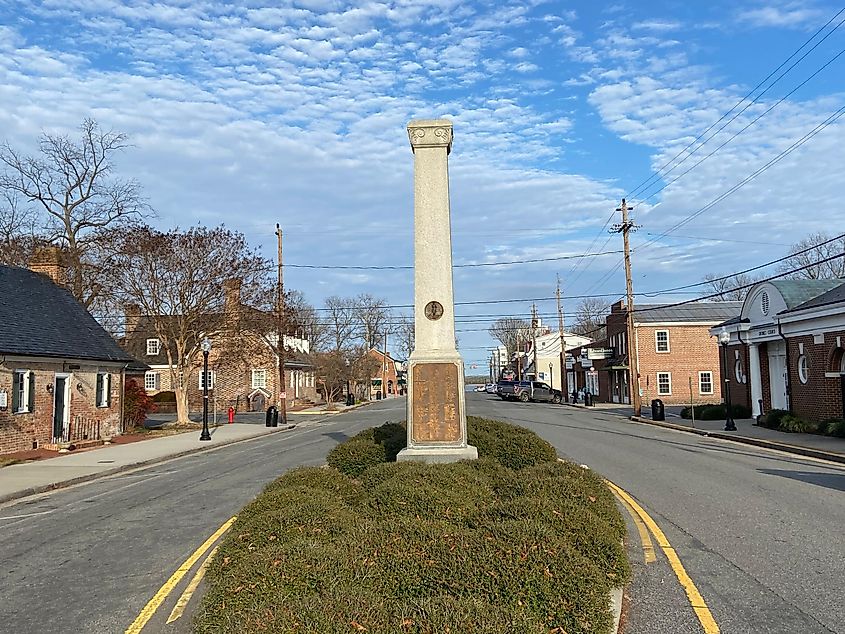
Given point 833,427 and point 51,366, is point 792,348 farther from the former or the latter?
point 51,366

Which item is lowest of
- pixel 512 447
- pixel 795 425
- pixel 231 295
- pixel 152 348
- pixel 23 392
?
pixel 795 425

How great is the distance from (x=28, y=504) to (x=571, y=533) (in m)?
11.5

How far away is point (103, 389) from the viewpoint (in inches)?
1091

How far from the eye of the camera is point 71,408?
25047mm

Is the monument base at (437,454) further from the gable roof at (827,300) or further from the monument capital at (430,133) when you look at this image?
the gable roof at (827,300)

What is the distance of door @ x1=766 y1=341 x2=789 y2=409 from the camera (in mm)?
28197

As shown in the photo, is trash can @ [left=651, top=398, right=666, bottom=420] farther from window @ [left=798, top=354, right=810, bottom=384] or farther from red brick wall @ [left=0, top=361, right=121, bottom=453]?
red brick wall @ [left=0, top=361, right=121, bottom=453]

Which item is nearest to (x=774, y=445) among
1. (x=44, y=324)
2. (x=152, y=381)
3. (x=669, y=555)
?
(x=669, y=555)

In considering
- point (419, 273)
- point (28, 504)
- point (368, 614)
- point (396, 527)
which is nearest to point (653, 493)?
point (419, 273)

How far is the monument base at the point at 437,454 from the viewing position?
1035 centimetres

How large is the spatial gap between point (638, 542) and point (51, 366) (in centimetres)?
2089

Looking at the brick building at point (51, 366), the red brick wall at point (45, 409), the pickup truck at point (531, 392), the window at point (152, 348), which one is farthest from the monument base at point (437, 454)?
the pickup truck at point (531, 392)

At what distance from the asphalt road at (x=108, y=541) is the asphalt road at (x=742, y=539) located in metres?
4.32

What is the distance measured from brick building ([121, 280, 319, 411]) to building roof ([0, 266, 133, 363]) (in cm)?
523
